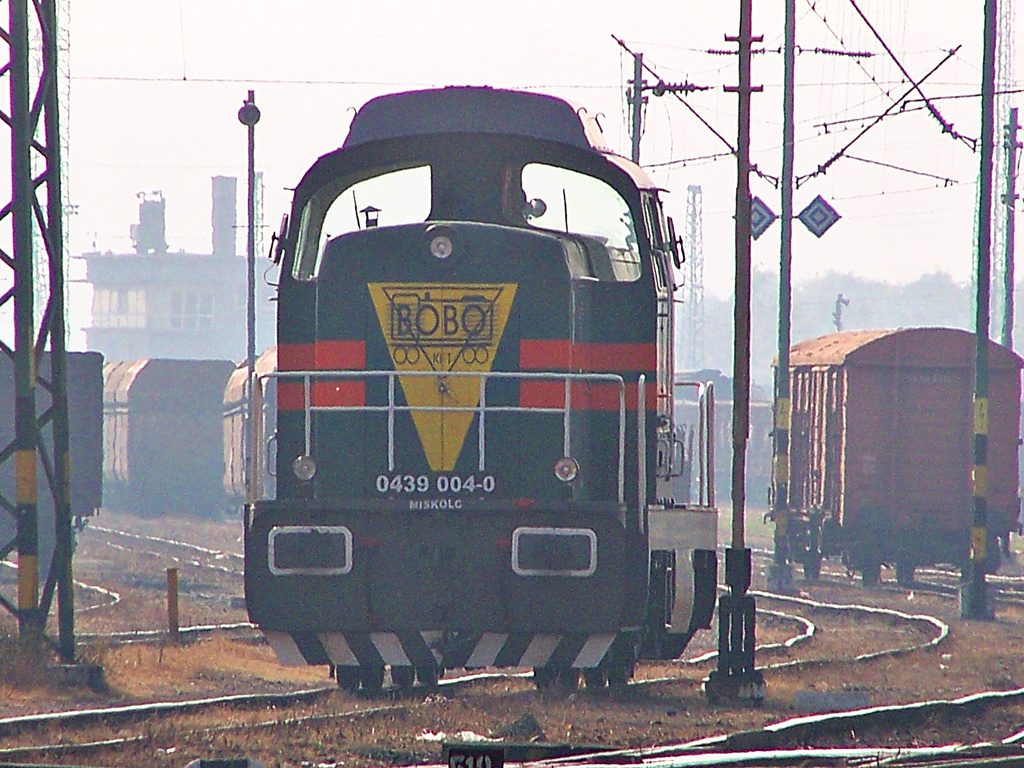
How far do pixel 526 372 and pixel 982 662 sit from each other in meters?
7.24

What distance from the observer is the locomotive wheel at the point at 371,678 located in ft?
42.8

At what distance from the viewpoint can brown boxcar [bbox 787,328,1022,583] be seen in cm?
2655

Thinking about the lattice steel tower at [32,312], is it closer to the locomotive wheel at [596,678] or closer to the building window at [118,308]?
the locomotive wheel at [596,678]

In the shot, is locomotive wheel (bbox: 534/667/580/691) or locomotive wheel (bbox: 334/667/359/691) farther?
locomotive wheel (bbox: 534/667/580/691)

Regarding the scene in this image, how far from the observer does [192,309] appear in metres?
139

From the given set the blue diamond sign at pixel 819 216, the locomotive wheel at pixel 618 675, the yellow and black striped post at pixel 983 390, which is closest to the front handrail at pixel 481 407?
the locomotive wheel at pixel 618 675

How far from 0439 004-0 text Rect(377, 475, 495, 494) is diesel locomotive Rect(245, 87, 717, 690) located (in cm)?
1

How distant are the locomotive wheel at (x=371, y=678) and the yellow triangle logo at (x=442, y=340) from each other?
6.81 ft

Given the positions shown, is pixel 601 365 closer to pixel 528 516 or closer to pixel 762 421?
pixel 528 516

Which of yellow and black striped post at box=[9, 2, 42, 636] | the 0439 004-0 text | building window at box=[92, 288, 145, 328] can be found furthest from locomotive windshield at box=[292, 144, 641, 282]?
building window at box=[92, 288, 145, 328]

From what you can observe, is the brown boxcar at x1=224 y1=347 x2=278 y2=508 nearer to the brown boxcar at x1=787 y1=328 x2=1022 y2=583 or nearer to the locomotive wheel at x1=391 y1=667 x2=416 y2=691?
the brown boxcar at x1=787 y1=328 x2=1022 y2=583

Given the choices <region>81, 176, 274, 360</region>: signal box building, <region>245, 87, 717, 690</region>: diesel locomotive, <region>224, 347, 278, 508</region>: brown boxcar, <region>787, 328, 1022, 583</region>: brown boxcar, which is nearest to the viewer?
<region>245, 87, 717, 690</region>: diesel locomotive

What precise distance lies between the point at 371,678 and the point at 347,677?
18cm

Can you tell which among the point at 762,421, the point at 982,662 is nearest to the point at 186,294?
the point at 762,421
